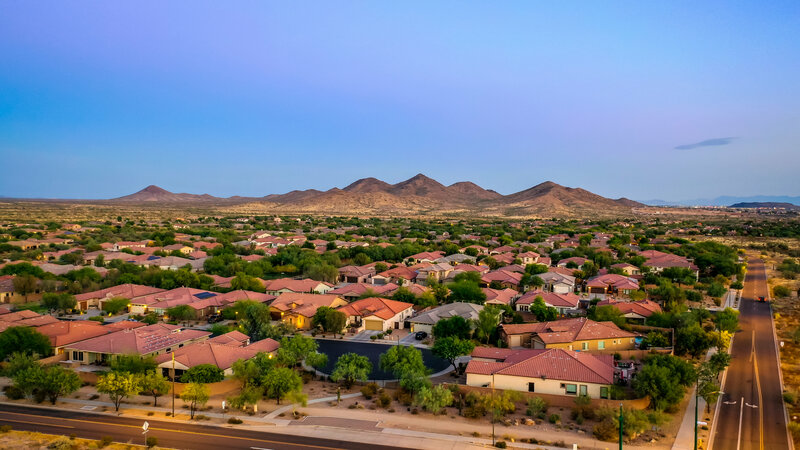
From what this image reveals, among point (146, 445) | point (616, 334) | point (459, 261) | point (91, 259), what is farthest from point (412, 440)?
point (91, 259)

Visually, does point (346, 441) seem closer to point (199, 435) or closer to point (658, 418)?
point (199, 435)

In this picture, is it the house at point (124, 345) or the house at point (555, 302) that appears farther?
the house at point (555, 302)

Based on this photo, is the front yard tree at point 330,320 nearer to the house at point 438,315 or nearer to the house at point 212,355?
the house at point 438,315

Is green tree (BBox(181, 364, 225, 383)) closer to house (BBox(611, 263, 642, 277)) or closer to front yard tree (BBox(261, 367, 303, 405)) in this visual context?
front yard tree (BBox(261, 367, 303, 405))

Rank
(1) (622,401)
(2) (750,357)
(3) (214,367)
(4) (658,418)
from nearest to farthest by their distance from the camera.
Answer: (4) (658,418)
(1) (622,401)
(3) (214,367)
(2) (750,357)

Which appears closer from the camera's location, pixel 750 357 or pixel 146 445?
pixel 146 445

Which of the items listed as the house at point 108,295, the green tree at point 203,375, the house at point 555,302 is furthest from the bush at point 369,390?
the house at point 108,295
